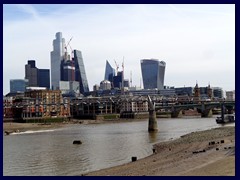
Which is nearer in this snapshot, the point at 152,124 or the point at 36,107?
the point at 152,124

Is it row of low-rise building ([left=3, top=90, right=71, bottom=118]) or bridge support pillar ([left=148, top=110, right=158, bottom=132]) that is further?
row of low-rise building ([left=3, top=90, right=71, bottom=118])

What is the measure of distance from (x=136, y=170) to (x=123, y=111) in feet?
331

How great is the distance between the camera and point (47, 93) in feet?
374

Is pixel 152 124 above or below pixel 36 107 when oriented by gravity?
below

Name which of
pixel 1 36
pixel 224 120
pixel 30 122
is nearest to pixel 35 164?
pixel 1 36

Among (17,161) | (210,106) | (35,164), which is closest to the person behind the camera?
(35,164)

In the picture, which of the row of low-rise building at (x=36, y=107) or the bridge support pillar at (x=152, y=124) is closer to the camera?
the bridge support pillar at (x=152, y=124)

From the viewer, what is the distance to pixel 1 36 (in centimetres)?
1188

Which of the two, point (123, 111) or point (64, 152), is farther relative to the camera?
point (123, 111)

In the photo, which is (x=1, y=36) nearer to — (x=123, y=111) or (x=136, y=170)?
(x=136, y=170)

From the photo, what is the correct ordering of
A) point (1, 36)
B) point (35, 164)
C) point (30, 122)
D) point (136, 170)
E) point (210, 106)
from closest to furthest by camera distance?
point (1, 36) < point (136, 170) < point (35, 164) < point (30, 122) < point (210, 106)
